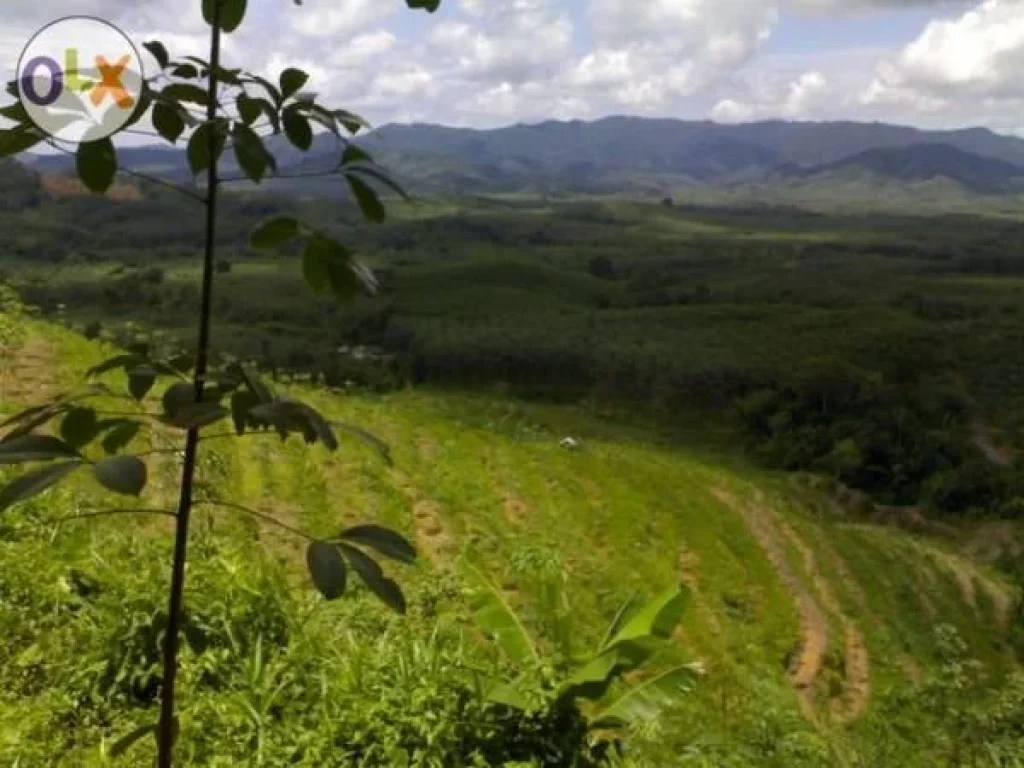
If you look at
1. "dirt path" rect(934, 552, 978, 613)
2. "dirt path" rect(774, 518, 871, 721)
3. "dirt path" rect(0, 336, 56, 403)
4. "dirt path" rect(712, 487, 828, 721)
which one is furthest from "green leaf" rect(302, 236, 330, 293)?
"dirt path" rect(934, 552, 978, 613)

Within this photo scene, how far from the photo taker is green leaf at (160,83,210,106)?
1.99 meters

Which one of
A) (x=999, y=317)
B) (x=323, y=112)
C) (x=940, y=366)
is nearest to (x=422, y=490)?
(x=323, y=112)

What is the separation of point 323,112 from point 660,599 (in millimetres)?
4575

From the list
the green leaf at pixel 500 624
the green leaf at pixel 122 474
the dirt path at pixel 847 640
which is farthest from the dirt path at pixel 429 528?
the green leaf at pixel 122 474

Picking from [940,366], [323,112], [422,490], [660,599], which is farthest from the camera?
[940,366]

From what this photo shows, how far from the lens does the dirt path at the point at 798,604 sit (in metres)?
18.9

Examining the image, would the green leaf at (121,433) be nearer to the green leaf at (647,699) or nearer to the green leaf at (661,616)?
the green leaf at (647,699)

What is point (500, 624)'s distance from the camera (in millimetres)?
6195

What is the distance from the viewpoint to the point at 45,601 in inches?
239

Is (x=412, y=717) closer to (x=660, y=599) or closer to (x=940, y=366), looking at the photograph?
(x=660, y=599)

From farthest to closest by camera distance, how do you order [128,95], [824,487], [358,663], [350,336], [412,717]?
[350,336] → [824,487] → [358,663] → [412,717] → [128,95]

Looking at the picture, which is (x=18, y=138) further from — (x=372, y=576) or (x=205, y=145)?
(x=372, y=576)

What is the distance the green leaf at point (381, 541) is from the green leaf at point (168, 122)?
0.87 m

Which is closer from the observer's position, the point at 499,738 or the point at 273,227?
the point at 273,227
